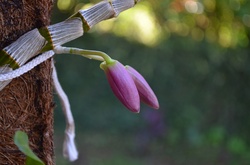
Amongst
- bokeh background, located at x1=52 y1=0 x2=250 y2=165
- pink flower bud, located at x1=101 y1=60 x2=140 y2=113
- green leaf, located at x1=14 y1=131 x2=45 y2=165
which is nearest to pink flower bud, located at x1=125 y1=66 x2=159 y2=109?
pink flower bud, located at x1=101 y1=60 x2=140 y2=113

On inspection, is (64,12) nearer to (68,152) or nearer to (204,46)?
(204,46)

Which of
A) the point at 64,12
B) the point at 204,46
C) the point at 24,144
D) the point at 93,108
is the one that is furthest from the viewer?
the point at 93,108

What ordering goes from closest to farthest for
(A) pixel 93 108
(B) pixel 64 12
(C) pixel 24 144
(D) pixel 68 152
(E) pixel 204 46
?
(C) pixel 24 144
(D) pixel 68 152
(B) pixel 64 12
(E) pixel 204 46
(A) pixel 93 108

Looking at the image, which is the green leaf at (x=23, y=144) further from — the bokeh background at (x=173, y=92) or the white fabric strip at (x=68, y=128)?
the bokeh background at (x=173, y=92)

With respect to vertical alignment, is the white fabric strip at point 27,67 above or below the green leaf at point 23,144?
above

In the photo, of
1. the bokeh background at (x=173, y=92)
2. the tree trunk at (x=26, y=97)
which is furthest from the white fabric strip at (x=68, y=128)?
the bokeh background at (x=173, y=92)

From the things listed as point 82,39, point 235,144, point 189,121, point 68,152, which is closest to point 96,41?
point 82,39
